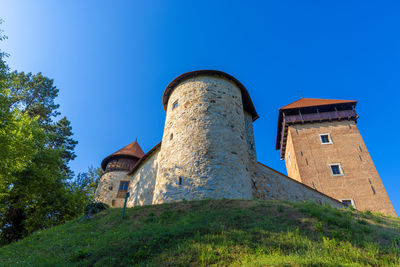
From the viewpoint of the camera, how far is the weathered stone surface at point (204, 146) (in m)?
9.45

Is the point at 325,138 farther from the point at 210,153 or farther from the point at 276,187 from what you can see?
the point at 210,153

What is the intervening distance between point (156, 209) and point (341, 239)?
19.4 ft

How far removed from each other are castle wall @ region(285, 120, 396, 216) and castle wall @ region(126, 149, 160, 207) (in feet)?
43.8

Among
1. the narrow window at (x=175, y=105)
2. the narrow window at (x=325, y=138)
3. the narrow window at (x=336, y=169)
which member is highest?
the narrow window at (x=325, y=138)

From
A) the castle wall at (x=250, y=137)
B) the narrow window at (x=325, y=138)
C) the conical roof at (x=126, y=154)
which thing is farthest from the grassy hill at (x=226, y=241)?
the narrow window at (x=325, y=138)

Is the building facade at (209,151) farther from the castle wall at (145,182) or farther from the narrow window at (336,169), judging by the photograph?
the narrow window at (336,169)

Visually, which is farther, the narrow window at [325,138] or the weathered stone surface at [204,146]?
the narrow window at [325,138]

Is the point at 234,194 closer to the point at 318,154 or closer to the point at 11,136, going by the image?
the point at 11,136

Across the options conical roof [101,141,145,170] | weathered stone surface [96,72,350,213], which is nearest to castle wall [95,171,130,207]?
conical roof [101,141,145,170]

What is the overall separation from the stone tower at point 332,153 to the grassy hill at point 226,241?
14221mm

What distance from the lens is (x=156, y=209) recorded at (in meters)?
8.09

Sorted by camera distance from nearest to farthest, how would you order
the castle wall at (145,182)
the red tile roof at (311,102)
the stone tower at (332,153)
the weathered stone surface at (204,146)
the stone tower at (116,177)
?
the weathered stone surface at (204,146) < the castle wall at (145,182) < the stone tower at (332,153) < the stone tower at (116,177) < the red tile roof at (311,102)

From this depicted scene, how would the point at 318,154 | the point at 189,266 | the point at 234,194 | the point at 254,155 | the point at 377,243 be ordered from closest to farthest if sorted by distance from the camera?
the point at 189,266, the point at 377,243, the point at 234,194, the point at 254,155, the point at 318,154

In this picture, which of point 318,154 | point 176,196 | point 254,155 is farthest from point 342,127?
point 176,196
